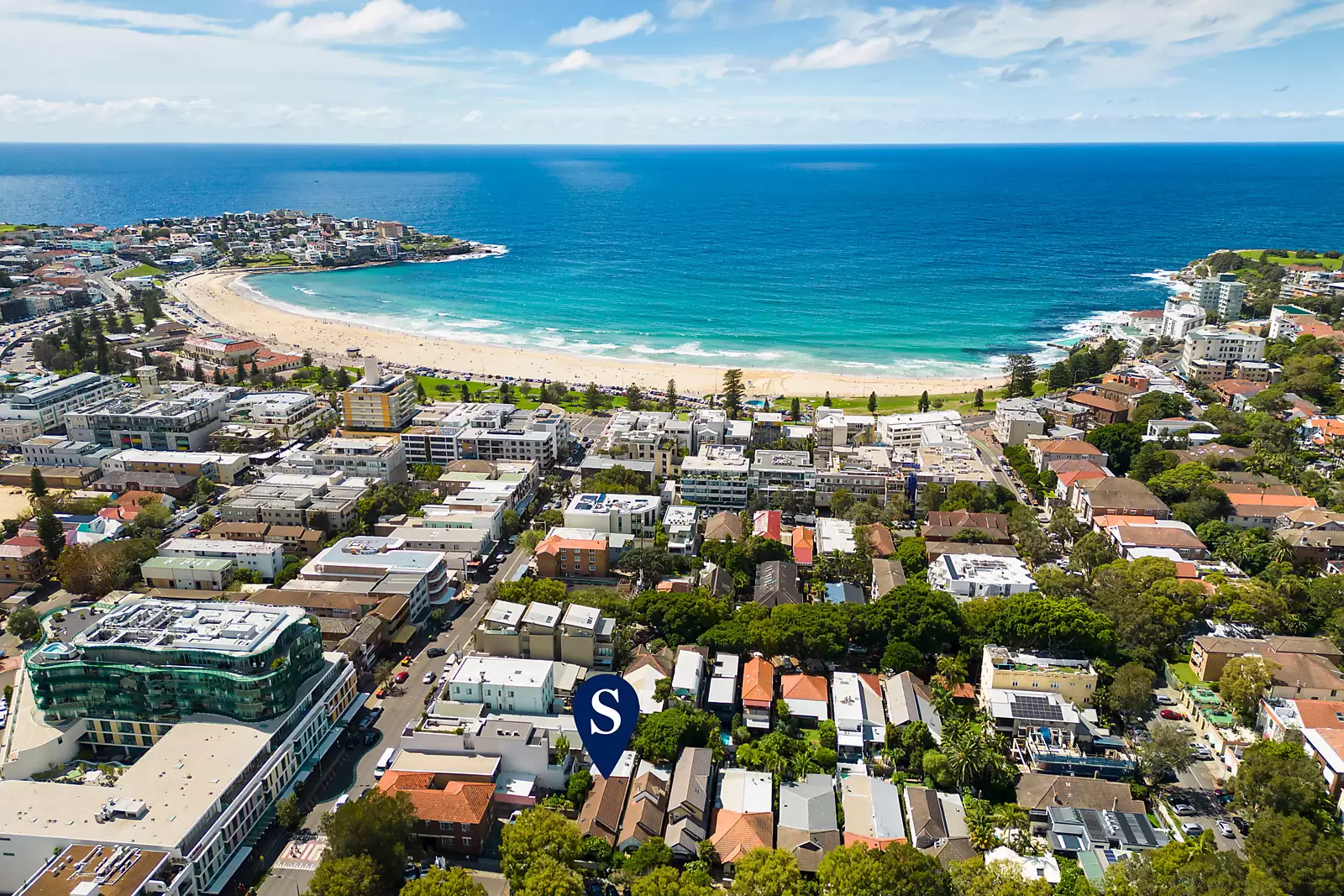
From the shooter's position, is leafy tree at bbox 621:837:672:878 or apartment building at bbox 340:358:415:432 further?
apartment building at bbox 340:358:415:432

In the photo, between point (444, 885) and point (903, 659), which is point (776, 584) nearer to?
point (903, 659)

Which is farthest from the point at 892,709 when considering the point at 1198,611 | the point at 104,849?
the point at 104,849

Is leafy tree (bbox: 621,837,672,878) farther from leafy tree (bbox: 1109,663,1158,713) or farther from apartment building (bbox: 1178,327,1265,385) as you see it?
apartment building (bbox: 1178,327,1265,385)

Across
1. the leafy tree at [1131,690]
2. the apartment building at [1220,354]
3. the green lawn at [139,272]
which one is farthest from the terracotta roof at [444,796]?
the green lawn at [139,272]

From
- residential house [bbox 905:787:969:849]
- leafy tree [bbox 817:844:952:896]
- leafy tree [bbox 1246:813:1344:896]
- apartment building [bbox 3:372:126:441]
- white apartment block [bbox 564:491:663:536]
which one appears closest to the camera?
leafy tree [bbox 817:844:952:896]

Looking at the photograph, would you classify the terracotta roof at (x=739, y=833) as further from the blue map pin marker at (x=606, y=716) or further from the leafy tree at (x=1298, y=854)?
the leafy tree at (x=1298, y=854)

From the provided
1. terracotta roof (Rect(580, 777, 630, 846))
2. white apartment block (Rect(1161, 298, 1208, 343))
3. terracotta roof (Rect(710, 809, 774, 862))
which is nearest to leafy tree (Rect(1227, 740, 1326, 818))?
terracotta roof (Rect(710, 809, 774, 862))

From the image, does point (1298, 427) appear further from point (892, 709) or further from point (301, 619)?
point (301, 619)
